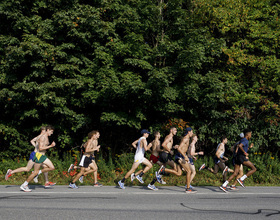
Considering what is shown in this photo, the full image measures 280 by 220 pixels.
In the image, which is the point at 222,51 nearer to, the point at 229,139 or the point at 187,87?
the point at 187,87

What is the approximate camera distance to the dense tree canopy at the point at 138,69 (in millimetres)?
14133

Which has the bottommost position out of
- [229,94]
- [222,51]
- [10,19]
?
[229,94]

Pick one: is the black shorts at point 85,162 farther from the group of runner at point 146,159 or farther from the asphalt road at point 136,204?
the asphalt road at point 136,204

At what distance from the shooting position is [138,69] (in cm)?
1580

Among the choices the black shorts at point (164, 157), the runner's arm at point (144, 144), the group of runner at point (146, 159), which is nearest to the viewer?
the group of runner at point (146, 159)

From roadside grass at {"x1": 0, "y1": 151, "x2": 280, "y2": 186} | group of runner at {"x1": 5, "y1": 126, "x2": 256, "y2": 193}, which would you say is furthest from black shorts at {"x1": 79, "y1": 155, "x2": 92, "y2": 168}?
roadside grass at {"x1": 0, "y1": 151, "x2": 280, "y2": 186}

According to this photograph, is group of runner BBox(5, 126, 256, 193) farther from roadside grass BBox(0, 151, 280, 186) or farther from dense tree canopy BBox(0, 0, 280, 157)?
dense tree canopy BBox(0, 0, 280, 157)

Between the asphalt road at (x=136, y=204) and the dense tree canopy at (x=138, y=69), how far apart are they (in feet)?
16.2

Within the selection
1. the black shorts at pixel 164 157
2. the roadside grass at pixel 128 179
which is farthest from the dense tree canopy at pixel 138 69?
the black shorts at pixel 164 157

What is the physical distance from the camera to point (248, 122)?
1527cm

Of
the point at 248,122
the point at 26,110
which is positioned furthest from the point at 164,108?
the point at 26,110

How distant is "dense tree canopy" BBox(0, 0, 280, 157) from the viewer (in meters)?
14.1

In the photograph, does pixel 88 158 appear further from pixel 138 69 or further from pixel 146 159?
pixel 138 69

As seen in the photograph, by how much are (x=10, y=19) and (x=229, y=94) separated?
1094 cm
